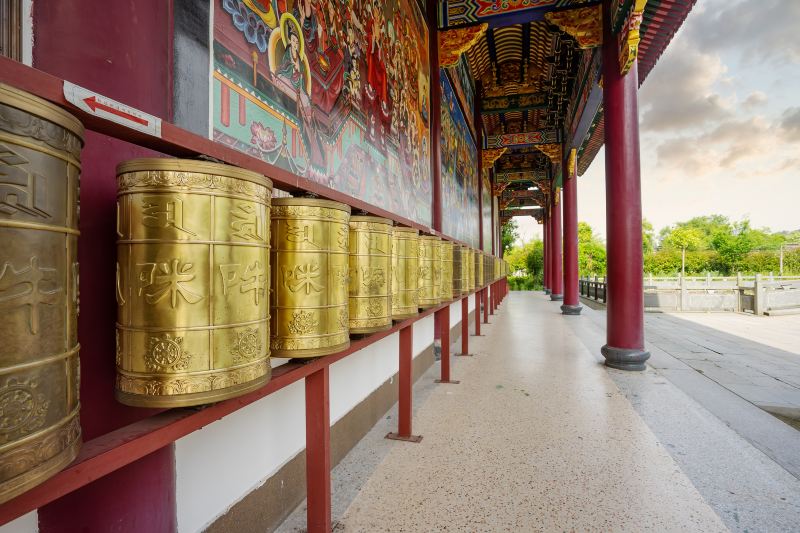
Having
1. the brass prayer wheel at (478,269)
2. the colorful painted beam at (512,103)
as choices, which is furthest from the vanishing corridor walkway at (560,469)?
the colorful painted beam at (512,103)

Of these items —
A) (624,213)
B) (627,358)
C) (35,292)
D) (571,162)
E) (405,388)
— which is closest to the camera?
(35,292)

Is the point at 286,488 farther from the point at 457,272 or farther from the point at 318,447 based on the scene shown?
the point at 457,272

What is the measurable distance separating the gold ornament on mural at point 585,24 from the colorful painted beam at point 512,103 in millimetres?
5603

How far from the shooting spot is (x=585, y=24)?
217 inches

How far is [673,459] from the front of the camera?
2404 millimetres

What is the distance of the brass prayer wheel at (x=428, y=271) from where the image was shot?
2.81 meters

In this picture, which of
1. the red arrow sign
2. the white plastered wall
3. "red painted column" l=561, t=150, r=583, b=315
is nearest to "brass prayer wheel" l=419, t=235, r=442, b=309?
the white plastered wall

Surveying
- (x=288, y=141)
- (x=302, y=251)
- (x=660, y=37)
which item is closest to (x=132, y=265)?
(x=302, y=251)

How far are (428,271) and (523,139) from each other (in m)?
10.6

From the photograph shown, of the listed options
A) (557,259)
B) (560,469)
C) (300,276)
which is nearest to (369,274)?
(300,276)

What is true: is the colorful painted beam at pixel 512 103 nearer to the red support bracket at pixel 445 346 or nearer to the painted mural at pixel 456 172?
the painted mural at pixel 456 172

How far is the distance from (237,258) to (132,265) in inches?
8.2

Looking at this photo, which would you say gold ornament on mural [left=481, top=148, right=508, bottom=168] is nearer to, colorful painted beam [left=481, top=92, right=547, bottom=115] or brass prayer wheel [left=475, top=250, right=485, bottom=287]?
colorful painted beam [left=481, top=92, right=547, bottom=115]

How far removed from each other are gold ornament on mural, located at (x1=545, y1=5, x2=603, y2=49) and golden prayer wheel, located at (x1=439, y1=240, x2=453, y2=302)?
4208 millimetres
